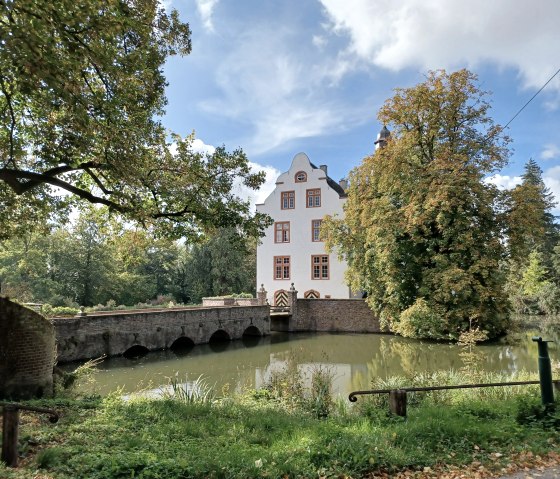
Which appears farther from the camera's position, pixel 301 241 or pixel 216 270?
pixel 216 270

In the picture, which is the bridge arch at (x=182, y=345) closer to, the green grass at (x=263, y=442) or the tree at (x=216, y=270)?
the green grass at (x=263, y=442)

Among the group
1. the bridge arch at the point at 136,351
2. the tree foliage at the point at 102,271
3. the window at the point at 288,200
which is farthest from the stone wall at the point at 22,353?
the window at the point at 288,200

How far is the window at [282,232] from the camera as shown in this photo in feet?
105

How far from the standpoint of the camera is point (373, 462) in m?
3.61

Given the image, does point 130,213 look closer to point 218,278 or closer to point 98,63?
point 98,63

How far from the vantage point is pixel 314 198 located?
31375 millimetres

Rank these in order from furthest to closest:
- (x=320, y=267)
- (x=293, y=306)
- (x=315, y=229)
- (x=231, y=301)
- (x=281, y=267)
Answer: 1. (x=281, y=267)
2. (x=315, y=229)
3. (x=320, y=267)
4. (x=293, y=306)
5. (x=231, y=301)

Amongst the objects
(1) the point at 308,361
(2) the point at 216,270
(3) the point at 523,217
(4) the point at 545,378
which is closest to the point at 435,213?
(3) the point at 523,217

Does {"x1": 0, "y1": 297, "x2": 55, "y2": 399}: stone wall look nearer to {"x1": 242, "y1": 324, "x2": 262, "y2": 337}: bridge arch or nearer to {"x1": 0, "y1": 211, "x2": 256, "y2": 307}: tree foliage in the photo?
{"x1": 0, "y1": 211, "x2": 256, "y2": 307}: tree foliage

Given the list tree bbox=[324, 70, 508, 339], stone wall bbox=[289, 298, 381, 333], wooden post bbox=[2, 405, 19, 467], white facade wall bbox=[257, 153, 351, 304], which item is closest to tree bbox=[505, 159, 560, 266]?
tree bbox=[324, 70, 508, 339]

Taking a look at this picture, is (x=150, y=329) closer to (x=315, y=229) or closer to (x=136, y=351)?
(x=136, y=351)

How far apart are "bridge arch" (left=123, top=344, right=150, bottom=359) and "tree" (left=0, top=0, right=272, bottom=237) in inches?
409

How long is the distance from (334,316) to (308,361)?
11.5 m

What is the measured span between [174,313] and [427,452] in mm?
17434
